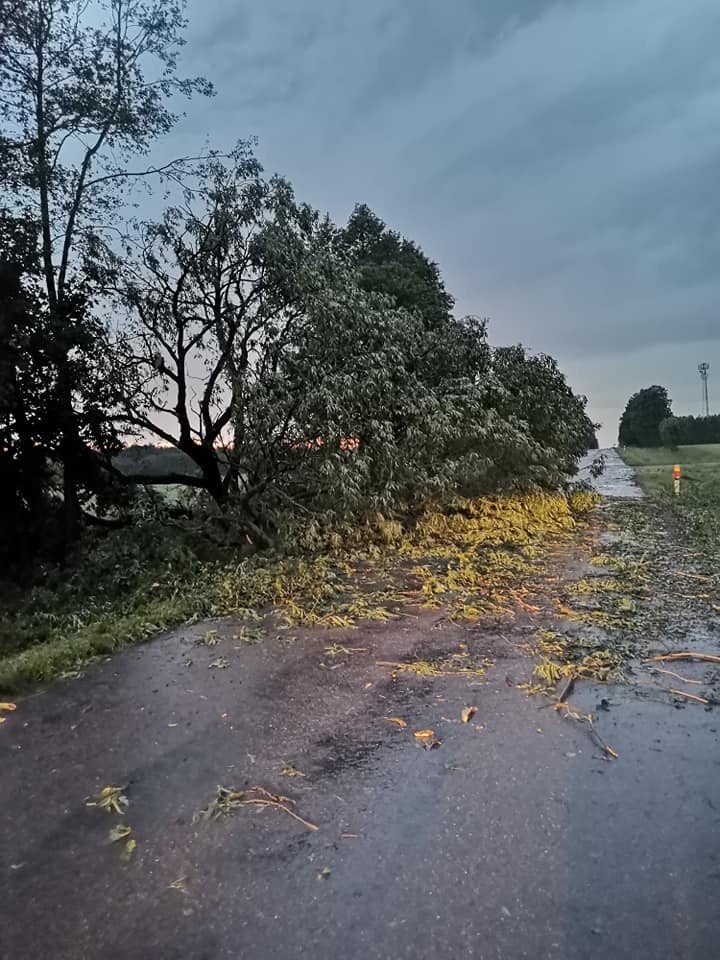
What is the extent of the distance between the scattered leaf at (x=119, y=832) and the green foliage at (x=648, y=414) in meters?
31.3

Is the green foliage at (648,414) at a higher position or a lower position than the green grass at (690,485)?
higher

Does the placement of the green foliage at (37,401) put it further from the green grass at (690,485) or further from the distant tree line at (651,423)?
the distant tree line at (651,423)

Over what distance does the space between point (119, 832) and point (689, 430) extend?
3561 centimetres

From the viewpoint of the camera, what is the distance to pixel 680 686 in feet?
10.5

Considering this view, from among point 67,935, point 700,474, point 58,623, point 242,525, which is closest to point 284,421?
point 242,525

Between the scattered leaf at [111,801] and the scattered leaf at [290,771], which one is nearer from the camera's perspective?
the scattered leaf at [111,801]

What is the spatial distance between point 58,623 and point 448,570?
3.55m

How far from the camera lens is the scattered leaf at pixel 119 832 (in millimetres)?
2111

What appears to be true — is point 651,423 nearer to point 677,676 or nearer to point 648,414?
point 648,414

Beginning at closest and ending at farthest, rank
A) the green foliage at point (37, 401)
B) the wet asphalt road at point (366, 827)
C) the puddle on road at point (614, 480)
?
the wet asphalt road at point (366, 827) < the green foliage at point (37, 401) < the puddle on road at point (614, 480)

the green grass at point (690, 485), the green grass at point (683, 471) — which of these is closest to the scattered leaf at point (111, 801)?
the green grass at point (690, 485)

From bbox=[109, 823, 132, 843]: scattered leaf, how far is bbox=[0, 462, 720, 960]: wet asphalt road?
0.10 feet

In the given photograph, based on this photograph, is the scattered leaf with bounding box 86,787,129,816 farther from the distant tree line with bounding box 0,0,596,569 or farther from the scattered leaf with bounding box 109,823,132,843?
the distant tree line with bounding box 0,0,596,569

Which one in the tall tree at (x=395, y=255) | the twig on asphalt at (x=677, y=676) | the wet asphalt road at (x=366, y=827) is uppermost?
the tall tree at (x=395, y=255)
